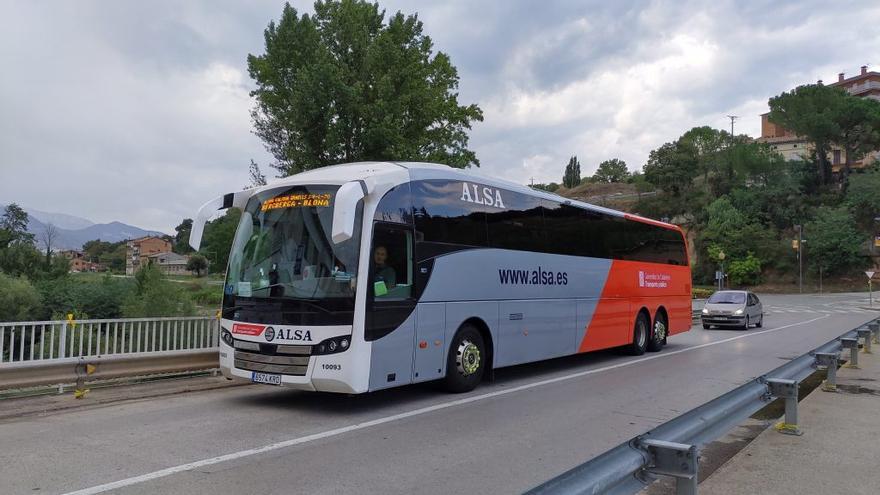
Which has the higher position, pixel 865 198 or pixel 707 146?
pixel 707 146

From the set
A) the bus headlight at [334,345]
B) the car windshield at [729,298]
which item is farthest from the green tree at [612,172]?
the bus headlight at [334,345]

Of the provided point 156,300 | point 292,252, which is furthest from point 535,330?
point 156,300

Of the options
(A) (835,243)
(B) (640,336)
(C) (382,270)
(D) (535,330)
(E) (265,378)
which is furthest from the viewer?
(A) (835,243)

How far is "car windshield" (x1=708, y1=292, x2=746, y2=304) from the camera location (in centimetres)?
2608

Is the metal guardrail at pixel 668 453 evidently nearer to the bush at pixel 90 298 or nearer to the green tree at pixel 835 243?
the bush at pixel 90 298

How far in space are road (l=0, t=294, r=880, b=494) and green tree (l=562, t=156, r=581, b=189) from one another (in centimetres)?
15613

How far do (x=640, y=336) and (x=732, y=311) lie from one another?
11.6 metres

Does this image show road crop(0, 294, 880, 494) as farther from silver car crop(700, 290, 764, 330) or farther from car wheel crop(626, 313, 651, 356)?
silver car crop(700, 290, 764, 330)

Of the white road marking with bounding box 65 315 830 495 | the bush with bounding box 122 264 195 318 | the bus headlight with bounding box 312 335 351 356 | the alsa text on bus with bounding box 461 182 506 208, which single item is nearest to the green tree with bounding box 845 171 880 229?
the white road marking with bounding box 65 315 830 495

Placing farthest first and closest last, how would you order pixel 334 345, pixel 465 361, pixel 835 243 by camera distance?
pixel 835 243 → pixel 465 361 → pixel 334 345

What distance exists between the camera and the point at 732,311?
25250 millimetres

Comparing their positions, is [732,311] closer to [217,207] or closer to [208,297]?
[217,207]

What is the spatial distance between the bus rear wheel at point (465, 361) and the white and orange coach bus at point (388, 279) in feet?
0.08

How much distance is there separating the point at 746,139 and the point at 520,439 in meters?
102
